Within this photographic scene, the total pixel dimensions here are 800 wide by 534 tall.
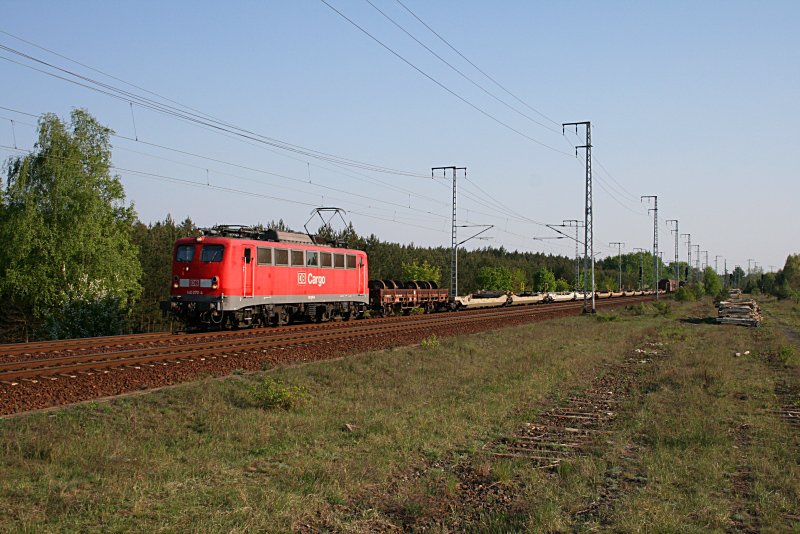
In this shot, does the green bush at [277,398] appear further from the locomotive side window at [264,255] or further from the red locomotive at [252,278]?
the locomotive side window at [264,255]

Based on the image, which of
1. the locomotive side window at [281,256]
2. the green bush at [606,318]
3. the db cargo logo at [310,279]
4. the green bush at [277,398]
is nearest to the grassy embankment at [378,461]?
the green bush at [277,398]

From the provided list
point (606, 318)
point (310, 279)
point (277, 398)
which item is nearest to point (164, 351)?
point (277, 398)

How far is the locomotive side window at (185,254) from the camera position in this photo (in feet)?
85.3

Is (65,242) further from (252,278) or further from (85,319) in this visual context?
(252,278)

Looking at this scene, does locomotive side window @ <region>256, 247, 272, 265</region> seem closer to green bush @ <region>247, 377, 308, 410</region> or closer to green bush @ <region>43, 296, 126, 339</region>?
green bush @ <region>247, 377, 308, 410</region>

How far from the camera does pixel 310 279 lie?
31.0 meters

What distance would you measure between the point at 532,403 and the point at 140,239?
6423 centimetres

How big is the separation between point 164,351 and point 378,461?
1138 cm

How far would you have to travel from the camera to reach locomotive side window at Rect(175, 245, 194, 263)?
85.3 ft

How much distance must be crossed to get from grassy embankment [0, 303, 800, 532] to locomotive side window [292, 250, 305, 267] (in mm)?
13746

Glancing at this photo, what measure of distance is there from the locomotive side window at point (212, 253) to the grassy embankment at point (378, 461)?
411 inches

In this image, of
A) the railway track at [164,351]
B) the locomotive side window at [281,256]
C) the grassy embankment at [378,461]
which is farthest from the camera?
the locomotive side window at [281,256]

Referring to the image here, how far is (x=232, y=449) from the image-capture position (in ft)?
30.8

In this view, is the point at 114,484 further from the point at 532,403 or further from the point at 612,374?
the point at 612,374
